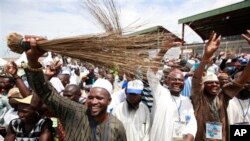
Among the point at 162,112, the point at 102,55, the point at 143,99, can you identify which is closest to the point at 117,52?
the point at 102,55

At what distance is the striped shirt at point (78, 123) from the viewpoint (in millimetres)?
2581

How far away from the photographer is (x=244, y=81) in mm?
3828

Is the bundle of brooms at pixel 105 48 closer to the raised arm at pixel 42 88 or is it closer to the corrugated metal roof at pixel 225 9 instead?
the raised arm at pixel 42 88

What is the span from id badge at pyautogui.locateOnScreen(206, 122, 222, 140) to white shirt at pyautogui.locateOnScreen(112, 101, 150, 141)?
26.2 inches

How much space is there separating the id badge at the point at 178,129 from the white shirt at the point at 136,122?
269 millimetres

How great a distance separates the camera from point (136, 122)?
362cm

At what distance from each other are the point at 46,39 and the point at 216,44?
1753 millimetres

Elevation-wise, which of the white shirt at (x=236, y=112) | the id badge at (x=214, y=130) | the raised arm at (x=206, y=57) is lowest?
the id badge at (x=214, y=130)

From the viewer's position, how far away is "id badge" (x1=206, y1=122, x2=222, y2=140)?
3.77 metres

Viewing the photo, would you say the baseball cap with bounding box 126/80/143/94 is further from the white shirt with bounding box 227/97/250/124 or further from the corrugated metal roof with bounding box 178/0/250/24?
the corrugated metal roof with bounding box 178/0/250/24

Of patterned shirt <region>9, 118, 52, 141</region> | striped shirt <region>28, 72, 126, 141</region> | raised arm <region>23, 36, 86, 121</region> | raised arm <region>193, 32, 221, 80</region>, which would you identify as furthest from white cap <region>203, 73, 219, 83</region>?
patterned shirt <region>9, 118, 52, 141</region>

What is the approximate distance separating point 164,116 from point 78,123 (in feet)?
3.73

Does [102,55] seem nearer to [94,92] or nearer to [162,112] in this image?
[94,92]

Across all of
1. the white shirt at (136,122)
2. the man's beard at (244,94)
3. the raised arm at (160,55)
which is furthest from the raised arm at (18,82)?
the man's beard at (244,94)
